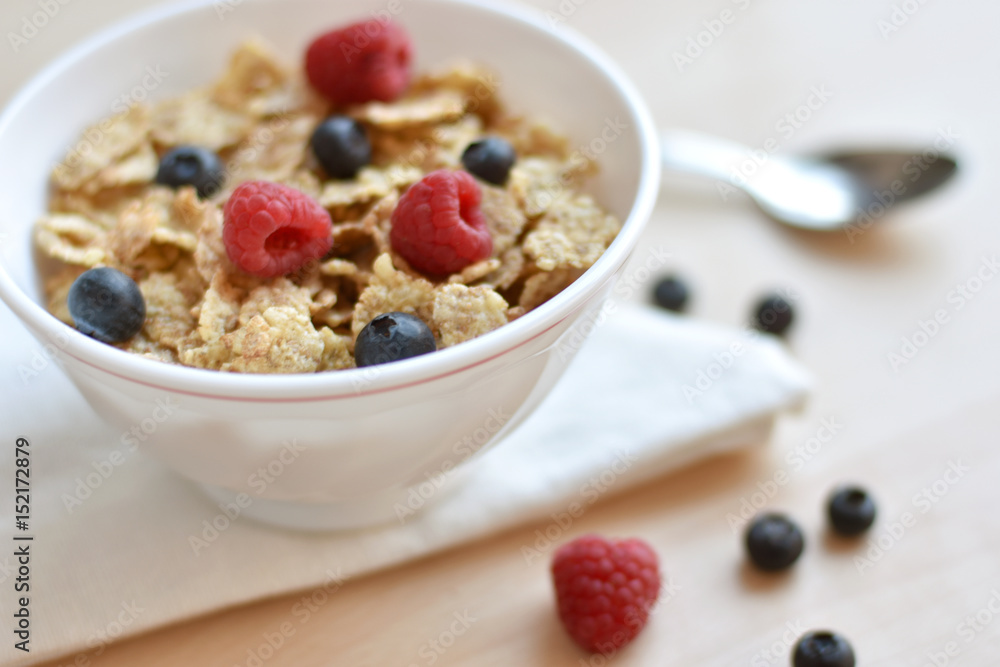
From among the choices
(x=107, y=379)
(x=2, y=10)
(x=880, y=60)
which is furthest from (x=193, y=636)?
(x=880, y=60)

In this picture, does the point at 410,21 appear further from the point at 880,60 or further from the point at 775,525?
the point at 880,60
